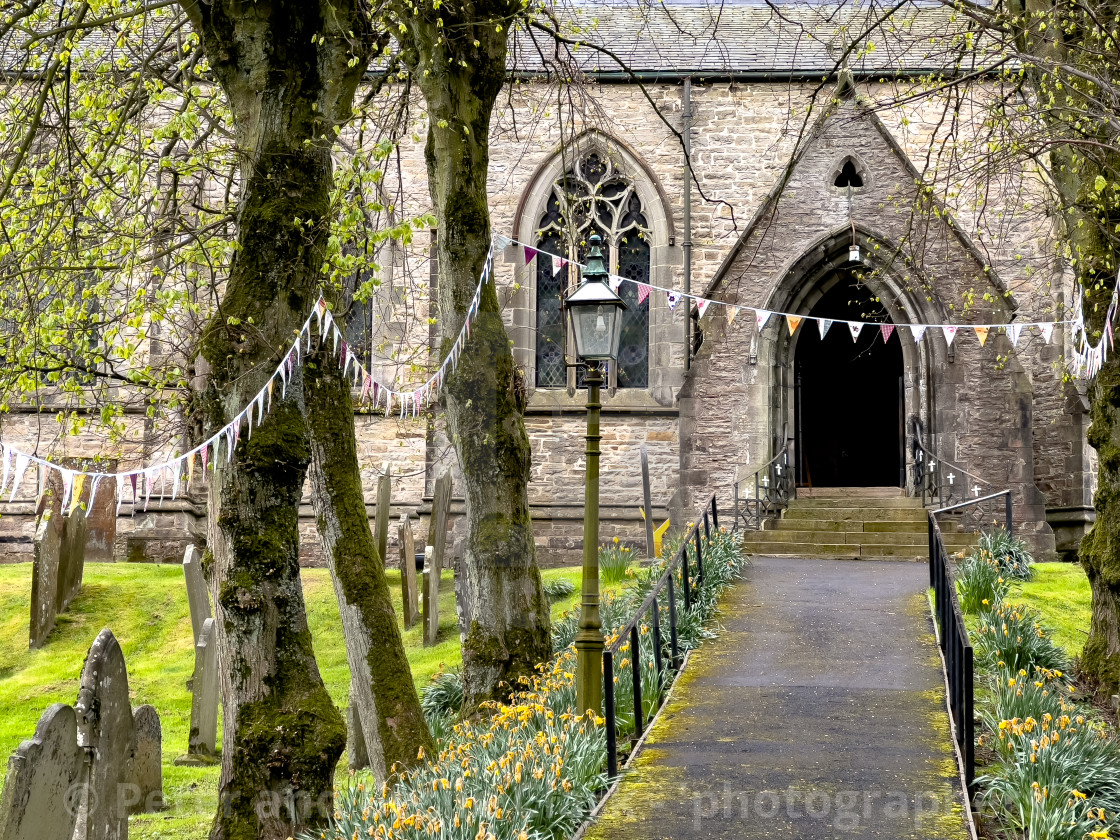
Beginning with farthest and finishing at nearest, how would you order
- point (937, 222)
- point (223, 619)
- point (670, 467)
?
point (670, 467) < point (937, 222) < point (223, 619)

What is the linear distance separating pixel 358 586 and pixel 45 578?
7.14 meters

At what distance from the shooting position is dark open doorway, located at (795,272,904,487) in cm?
2170

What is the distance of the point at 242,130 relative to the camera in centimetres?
773

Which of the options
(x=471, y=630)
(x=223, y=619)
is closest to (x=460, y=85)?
(x=471, y=630)

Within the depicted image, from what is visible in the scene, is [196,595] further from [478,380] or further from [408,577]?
[478,380]

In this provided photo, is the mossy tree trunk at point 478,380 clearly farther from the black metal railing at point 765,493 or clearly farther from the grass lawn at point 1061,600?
the black metal railing at point 765,493

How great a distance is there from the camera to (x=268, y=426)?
281 inches

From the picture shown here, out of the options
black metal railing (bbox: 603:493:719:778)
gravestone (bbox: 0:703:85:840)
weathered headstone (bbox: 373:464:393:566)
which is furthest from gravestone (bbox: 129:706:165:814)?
weathered headstone (bbox: 373:464:393:566)

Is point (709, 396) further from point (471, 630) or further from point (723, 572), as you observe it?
point (471, 630)

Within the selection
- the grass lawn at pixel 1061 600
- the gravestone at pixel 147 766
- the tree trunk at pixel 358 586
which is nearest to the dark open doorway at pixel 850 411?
the grass lawn at pixel 1061 600

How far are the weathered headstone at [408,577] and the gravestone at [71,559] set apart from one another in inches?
147

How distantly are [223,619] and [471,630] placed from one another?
127 inches

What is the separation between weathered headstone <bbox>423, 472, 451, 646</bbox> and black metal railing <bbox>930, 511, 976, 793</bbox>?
5361mm

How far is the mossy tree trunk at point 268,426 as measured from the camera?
270 inches
